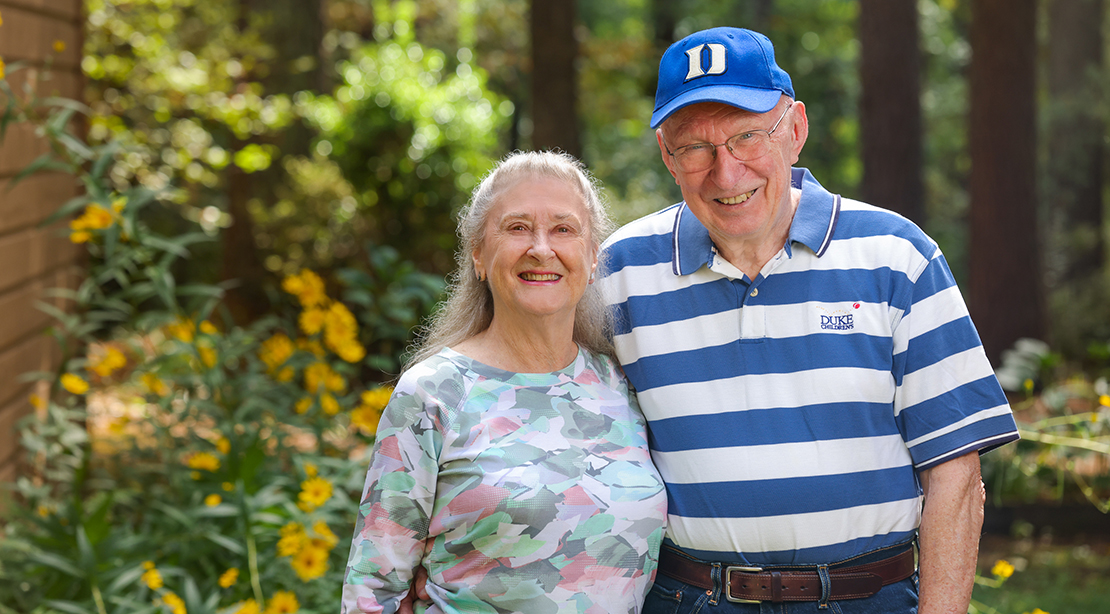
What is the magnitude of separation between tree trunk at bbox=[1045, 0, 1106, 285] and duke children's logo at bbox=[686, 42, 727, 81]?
11.8 m

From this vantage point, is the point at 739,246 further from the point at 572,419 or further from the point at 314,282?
the point at 314,282

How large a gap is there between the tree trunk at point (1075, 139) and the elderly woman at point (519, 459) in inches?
468

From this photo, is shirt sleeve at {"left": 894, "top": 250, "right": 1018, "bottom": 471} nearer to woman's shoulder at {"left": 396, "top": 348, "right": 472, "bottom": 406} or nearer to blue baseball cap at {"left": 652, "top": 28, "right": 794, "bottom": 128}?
blue baseball cap at {"left": 652, "top": 28, "right": 794, "bottom": 128}

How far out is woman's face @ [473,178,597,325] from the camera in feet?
6.86

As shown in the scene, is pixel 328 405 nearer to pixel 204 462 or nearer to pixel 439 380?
pixel 204 462

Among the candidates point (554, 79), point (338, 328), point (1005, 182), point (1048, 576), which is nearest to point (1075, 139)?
point (1005, 182)

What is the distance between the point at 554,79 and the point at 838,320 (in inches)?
239

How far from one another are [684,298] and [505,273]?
0.42 meters

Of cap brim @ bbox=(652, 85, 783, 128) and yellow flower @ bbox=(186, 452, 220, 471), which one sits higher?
cap brim @ bbox=(652, 85, 783, 128)

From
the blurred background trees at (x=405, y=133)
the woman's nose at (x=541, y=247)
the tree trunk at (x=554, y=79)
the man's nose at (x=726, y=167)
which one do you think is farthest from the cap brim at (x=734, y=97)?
the tree trunk at (x=554, y=79)

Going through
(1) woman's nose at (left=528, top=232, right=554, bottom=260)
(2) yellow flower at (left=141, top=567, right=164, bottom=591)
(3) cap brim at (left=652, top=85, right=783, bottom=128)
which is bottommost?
(2) yellow flower at (left=141, top=567, right=164, bottom=591)

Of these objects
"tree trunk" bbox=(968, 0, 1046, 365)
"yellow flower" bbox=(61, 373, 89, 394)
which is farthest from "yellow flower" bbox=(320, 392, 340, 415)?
"tree trunk" bbox=(968, 0, 1046, 365)

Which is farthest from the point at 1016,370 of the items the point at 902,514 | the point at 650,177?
the point at 650,177

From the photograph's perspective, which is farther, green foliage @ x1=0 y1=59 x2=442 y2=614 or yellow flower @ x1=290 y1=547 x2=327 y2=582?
green foliage @ x1=0 y1=59 x2=442 y2=614
